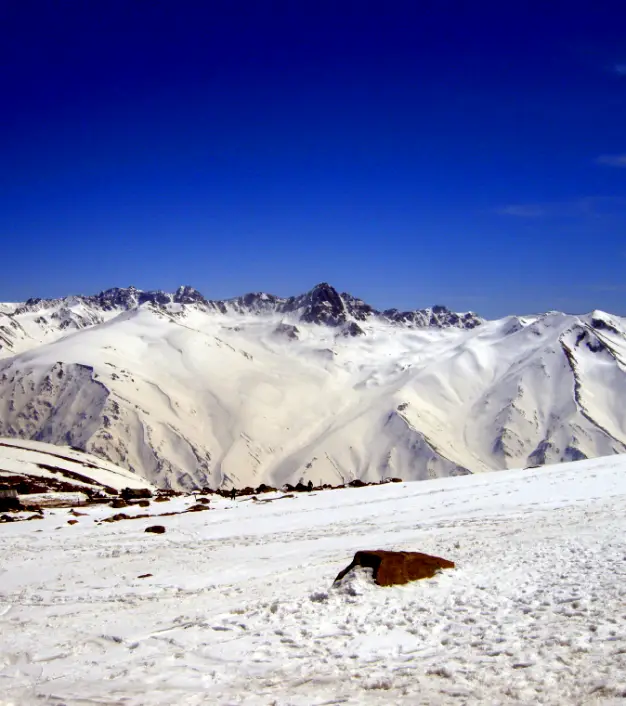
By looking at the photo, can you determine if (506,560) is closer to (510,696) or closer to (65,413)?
(510,696)

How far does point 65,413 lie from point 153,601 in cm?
19879

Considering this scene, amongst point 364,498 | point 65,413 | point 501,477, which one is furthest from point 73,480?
point 65,413

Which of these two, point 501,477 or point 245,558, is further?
point 501,477

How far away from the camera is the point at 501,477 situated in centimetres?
3412

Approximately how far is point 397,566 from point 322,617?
2.54 meters

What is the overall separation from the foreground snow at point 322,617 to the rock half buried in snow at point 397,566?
0.31m

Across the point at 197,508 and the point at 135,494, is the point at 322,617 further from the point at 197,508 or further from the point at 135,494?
the point at 135,494

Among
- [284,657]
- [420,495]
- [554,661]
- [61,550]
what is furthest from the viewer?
[420,495]

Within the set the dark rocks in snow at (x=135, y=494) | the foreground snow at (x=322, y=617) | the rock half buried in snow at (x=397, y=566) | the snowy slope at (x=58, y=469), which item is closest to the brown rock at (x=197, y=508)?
the dark rocks in snow at (x=135, y=494)

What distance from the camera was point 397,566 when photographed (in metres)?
13.2

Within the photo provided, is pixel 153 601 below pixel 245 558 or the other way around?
below

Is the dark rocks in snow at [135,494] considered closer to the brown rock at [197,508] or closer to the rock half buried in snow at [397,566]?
the brown rock at [197,508]

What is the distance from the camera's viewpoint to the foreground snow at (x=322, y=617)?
27.4 ft

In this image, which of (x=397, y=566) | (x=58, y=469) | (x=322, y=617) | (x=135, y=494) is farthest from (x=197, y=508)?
(x=58, y=469)
